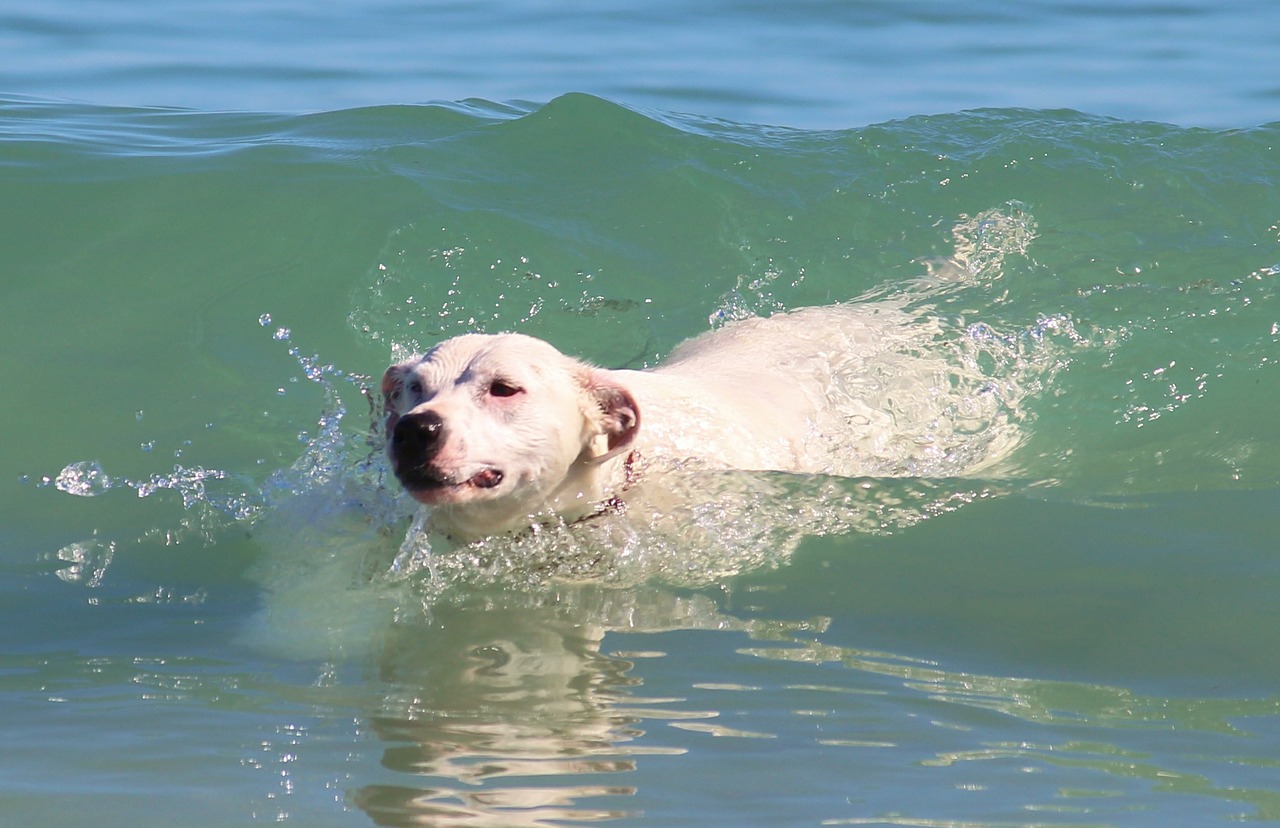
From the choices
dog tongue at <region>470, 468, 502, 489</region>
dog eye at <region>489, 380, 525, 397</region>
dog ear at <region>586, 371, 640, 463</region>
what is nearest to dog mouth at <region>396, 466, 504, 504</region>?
dog tongue at <region>470, 468, 502, 489</region>

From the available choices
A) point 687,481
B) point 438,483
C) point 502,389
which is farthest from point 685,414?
point 438,483

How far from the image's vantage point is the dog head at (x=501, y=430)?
564cm

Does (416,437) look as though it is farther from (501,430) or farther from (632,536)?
(632,536)

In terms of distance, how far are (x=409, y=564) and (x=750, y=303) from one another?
4.84 meters

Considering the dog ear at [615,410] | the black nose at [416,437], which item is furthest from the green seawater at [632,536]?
the black nose at [416,437]

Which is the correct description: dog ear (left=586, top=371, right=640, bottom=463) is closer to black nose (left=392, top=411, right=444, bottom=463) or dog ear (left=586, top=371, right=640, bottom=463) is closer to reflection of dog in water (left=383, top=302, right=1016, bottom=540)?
reflection of dog in water (left=383, top=302, right=1016, bottom=540)

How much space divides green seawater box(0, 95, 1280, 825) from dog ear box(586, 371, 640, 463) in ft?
1.77

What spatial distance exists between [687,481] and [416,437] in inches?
64.3

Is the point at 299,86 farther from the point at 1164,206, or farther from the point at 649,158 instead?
→ the point at 1164,206

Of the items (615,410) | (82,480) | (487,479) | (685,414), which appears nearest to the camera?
(487,479)

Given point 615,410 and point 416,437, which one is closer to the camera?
point 416,437

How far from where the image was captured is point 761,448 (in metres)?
7.26

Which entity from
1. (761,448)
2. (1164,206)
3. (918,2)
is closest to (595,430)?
(761,448)

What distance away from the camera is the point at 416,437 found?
5582mm
